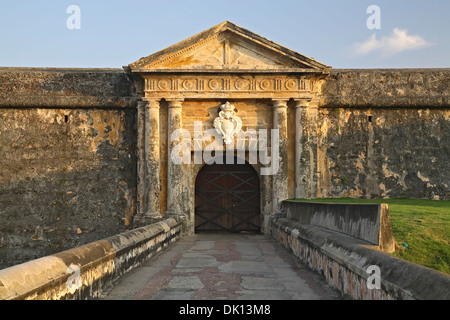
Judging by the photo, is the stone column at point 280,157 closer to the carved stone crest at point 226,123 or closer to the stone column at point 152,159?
the carved stone crest at point 226,123

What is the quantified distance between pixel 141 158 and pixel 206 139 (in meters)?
1.81

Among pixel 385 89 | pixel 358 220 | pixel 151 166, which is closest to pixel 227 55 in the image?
pixel 151 166

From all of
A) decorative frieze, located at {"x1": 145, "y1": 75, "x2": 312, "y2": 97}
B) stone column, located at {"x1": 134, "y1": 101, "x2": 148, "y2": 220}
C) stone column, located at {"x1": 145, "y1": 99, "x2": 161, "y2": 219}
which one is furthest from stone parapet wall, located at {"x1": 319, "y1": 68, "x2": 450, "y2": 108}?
stone column, located at {"x1": 134, "y1": 101, "x2": 148, "y2": 220}

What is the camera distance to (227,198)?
40.3 feet

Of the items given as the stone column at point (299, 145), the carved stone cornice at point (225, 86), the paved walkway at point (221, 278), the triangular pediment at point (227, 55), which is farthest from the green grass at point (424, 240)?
the triangular pediment at point (227, 55)

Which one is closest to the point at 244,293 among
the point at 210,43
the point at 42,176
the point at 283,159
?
the point at 283,159

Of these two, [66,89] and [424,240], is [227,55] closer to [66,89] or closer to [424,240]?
[66,89]

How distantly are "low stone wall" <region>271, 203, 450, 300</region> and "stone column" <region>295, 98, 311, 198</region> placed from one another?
465 cm

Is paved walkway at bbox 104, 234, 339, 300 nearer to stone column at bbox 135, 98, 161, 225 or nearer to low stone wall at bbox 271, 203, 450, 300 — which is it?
low stone wall at bbox 271, 203, 450, 300

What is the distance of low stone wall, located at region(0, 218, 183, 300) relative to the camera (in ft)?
10.2

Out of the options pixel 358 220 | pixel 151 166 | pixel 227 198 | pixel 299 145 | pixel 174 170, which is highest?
pixel 299 145
